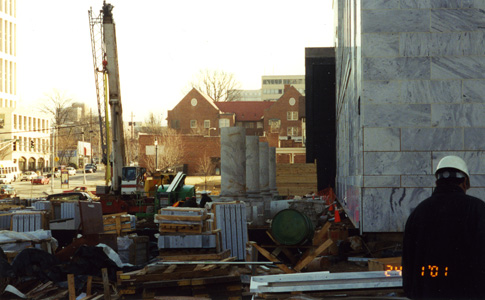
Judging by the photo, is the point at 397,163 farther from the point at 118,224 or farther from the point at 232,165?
the point at 232,165

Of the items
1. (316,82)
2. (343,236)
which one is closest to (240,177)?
(343,236)

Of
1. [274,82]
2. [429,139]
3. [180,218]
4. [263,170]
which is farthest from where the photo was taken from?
[274,82]

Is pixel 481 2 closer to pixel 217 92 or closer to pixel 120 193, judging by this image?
pixel 120 193

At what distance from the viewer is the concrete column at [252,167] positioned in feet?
86.3

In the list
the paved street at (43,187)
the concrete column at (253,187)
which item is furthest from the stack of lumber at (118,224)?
the paved street at (43,187)

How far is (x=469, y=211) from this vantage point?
206 inches

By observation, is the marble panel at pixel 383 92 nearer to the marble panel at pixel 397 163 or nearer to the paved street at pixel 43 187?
the marble panel at pixel 397 163

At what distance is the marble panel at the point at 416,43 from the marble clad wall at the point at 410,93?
2cm

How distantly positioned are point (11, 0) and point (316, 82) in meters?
116

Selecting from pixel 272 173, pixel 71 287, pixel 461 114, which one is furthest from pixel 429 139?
pixel 272 173

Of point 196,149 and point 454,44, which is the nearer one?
point 454,44

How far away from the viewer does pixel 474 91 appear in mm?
13195

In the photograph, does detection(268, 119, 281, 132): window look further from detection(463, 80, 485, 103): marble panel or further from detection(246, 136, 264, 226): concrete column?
detection(463, 80, 485, 103): marble panel

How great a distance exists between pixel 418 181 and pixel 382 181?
726 millimetres
